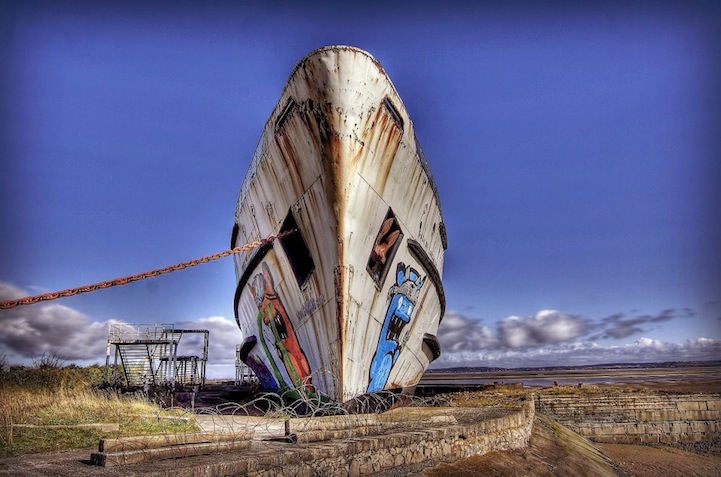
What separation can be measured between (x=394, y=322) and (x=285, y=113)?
381 cm

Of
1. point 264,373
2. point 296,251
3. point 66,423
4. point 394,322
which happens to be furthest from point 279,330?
point 66,423

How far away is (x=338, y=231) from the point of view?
6258 mm

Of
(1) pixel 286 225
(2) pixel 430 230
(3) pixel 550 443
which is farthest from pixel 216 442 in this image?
(2) pixel 430 230

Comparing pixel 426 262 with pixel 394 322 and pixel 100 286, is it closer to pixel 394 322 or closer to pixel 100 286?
pixel 394 322

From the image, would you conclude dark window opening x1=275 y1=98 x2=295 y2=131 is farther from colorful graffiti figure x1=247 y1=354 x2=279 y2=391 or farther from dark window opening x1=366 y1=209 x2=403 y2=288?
colorful graffiti figure x1=247 y1=354 x2=279 y2=391

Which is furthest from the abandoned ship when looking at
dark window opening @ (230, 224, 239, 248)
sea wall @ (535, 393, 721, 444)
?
sea wall @ (535, 393, 721, 444)

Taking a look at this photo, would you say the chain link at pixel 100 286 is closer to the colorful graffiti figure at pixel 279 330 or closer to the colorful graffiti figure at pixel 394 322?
the colorful graffiti figure at pixel 279 330

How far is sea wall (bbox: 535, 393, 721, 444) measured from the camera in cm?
1098

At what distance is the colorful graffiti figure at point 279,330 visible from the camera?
6973 mm

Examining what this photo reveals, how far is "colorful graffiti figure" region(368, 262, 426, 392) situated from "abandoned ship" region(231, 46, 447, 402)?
30mm

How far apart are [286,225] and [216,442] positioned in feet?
13.9

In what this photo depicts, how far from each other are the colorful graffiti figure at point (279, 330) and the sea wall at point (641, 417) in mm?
7153

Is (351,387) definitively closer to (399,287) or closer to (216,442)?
(399,287)

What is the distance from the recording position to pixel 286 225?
7102 millimetres
